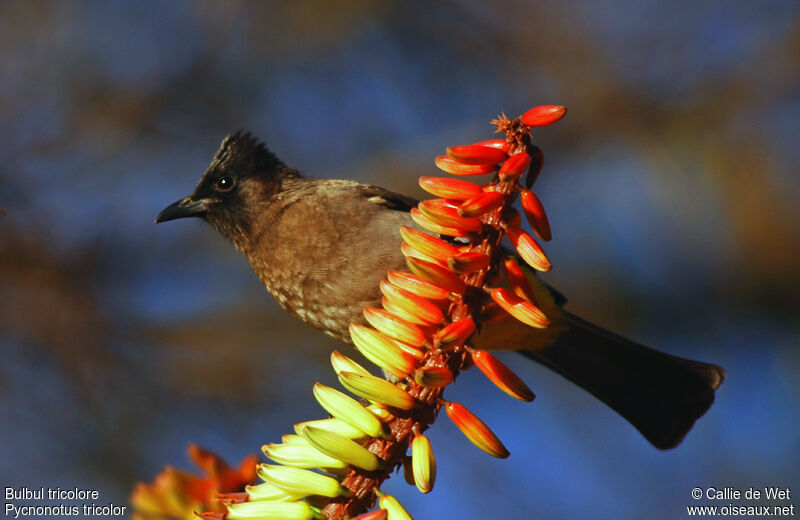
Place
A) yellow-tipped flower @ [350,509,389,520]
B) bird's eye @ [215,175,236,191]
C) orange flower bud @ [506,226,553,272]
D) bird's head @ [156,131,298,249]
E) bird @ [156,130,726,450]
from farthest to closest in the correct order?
bird's eye @ [215,175,236,191] → bird's head @ [156,131,298,249] → bird @ [156,130,726,450] → orange flower bud @ [506,226,553,272] → yellow-tipped flower @ [350,509,389,520]

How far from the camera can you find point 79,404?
5.65 meters

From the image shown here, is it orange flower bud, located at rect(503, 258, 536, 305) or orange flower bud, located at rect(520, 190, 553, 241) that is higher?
orange flower bud, located at rect(520, 190, 553, 241)

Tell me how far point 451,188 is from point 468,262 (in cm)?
17

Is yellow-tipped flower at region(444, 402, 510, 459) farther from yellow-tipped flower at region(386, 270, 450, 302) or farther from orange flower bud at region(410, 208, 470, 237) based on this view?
orange flower bud at region(410, 208, 470, 237)

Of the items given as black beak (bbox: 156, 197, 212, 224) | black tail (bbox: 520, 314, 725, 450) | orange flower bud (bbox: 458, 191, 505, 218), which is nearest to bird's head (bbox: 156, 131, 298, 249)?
black beak (bbox: 156, 197, 212, 224)

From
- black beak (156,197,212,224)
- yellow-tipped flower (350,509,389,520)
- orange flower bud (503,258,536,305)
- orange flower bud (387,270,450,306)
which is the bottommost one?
yellow-tipped flower (350,509,389,520)

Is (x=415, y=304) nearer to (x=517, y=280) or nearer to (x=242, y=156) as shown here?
(x=517, y=280)

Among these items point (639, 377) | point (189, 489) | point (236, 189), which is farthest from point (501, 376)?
point (236, 189)

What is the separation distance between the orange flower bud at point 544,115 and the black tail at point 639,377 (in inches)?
73.0

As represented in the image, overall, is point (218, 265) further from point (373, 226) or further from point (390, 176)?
point (373, 226)

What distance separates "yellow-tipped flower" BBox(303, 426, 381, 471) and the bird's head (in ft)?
7.12

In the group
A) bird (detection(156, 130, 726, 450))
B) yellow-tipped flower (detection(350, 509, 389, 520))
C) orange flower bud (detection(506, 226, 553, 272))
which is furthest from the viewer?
bird (detection(156, 130, 726, 450))

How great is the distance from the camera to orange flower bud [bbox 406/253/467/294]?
67.3 inches

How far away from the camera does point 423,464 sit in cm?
165
